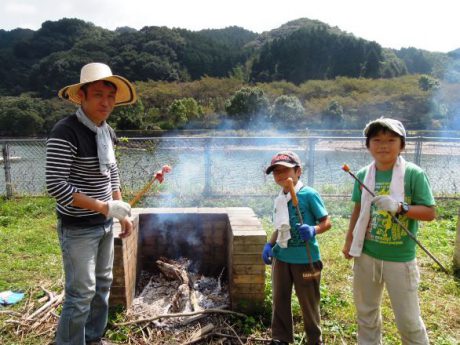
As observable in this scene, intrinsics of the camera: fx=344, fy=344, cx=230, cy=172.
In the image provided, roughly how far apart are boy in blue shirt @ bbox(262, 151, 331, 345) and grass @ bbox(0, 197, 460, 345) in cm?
50

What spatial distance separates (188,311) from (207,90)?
7454cm

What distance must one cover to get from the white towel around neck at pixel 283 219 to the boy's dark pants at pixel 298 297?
0.19 m

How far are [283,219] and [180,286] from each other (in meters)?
1.48

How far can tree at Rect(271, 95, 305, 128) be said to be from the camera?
51562mm

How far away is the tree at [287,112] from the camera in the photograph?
5156cm

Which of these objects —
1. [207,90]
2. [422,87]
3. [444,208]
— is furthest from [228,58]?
[444,208]

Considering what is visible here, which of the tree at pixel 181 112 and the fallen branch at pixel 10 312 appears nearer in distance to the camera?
the fallen branch at pixel 10 312

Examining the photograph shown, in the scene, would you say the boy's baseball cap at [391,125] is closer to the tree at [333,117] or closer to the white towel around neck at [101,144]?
the white towel around neck at [101,144]

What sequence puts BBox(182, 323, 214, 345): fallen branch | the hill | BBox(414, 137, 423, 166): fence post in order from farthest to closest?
the hill < BBox(414, 137, 423, 166): fence post < BBox(182, 323, 214, 345): fallen branch

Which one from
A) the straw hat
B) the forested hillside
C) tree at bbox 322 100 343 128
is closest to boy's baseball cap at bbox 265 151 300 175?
the straw hat

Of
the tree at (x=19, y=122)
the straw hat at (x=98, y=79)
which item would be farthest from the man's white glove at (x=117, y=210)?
the tree at (x=19, y=122)

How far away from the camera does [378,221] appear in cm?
228

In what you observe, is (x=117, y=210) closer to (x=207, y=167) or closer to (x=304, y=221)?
(x=304, y=221)

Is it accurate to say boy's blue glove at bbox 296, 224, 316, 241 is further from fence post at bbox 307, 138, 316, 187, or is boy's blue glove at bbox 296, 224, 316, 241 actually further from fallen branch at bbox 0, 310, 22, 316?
fence post at bbox 307, 138, 316, 187
